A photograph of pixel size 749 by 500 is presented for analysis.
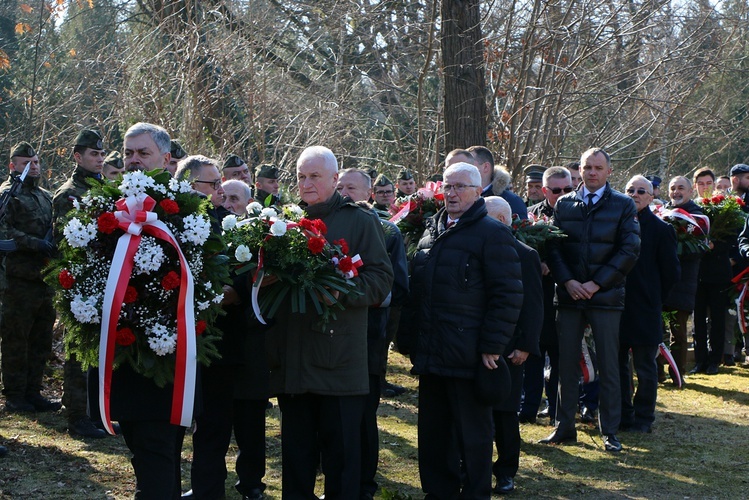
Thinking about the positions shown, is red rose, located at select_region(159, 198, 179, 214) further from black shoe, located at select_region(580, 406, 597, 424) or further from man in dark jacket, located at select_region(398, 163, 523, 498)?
black shoe, located at select_region(580, 406, 597, 424)

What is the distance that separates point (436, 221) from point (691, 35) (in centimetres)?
935

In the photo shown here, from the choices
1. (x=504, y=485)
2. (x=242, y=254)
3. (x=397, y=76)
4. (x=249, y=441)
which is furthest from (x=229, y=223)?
(x=397, y=76)

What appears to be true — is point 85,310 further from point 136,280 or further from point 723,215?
point 723,215

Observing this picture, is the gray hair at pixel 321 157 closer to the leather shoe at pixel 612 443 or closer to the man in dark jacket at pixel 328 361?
the man in dark jacket at pixel 328 361

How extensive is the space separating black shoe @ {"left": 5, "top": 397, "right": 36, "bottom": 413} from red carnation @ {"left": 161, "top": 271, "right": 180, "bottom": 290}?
4.91m

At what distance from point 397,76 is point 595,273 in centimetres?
995

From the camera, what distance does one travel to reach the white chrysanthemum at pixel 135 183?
15.7ft

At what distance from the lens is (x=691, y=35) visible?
14211 millimetres

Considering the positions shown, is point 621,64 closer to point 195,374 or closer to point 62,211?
point 62,211

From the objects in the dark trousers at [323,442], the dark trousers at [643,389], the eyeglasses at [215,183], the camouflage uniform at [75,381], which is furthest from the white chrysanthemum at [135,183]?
the dark trousers at [643,389]

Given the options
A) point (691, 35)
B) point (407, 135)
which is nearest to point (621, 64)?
point (691, 35)

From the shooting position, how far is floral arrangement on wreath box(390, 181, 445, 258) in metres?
7.45

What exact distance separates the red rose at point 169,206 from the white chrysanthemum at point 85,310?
57 centimetres

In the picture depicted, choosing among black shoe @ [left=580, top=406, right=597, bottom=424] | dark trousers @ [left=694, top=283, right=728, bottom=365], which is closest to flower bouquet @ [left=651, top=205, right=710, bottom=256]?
dark trousers @ [left=694, top=283, right=728, bottom=365]
